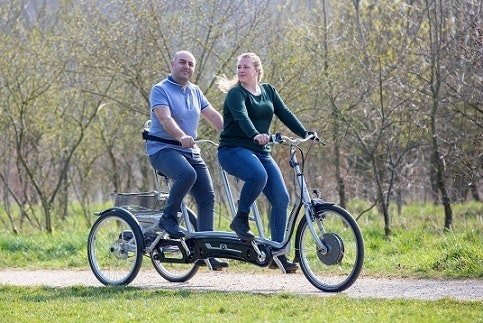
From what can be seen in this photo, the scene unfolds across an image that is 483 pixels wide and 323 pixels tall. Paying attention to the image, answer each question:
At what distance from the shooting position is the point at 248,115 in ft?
27.9

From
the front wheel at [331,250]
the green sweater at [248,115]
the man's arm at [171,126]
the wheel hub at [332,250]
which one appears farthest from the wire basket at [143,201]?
the wheel hub at [332,250]

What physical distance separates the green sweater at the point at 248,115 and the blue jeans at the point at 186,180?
1.36 ft

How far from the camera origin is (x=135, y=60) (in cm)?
1461

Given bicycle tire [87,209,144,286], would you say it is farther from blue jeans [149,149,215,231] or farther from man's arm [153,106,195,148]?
man's arm [153,106,195,148]

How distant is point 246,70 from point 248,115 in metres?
0.40

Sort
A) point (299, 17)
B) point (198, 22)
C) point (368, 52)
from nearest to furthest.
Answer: point (368, 52), point (198, 22), point (299, 17)

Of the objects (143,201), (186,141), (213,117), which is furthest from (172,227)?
(213,117)

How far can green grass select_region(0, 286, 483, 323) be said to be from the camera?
22.0 feet

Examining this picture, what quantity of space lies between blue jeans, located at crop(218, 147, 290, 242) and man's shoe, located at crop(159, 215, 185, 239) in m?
0.73

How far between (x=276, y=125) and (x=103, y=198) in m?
11.1

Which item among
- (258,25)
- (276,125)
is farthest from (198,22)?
(276,125)

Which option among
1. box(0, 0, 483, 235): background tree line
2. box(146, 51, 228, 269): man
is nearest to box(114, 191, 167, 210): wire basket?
box(146, 51, 228, 269): man

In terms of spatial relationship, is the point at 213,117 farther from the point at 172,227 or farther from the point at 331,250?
the point at 331,250

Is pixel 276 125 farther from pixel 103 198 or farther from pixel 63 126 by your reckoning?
pixel 103 198
